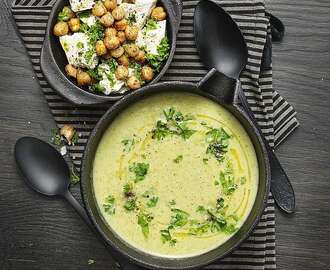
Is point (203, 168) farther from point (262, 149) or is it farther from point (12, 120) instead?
point (12, 120)

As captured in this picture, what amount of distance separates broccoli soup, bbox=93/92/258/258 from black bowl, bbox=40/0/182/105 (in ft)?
0.33

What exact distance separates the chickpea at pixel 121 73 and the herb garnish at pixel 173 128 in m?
0.18

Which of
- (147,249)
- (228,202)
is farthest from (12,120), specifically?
(228,202)

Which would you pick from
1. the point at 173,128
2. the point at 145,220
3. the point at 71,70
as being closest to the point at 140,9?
the point at 71,70

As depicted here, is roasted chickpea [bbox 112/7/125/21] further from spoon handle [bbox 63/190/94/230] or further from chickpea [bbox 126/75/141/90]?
spoon handle [bbox 63/190/94/230]

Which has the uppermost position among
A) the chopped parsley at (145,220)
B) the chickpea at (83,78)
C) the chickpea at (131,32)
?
the chickpea at (131,32)

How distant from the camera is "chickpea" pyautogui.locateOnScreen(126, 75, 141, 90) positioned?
1.74 metres

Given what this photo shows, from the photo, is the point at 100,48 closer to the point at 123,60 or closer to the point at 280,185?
the point at 123,60

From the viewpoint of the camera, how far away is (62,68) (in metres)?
1.77

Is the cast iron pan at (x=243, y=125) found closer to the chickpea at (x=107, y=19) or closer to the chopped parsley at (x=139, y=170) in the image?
the chopped parsley at (x=139, y=170)

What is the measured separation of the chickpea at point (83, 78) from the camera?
1740mm

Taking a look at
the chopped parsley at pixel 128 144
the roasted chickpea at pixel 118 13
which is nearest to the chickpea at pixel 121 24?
the roasted chickpea at pixel 118 13

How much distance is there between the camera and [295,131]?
6.23 ft

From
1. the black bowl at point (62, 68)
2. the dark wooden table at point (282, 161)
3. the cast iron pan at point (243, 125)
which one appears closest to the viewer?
the cast iron pan at point (243, 125)
